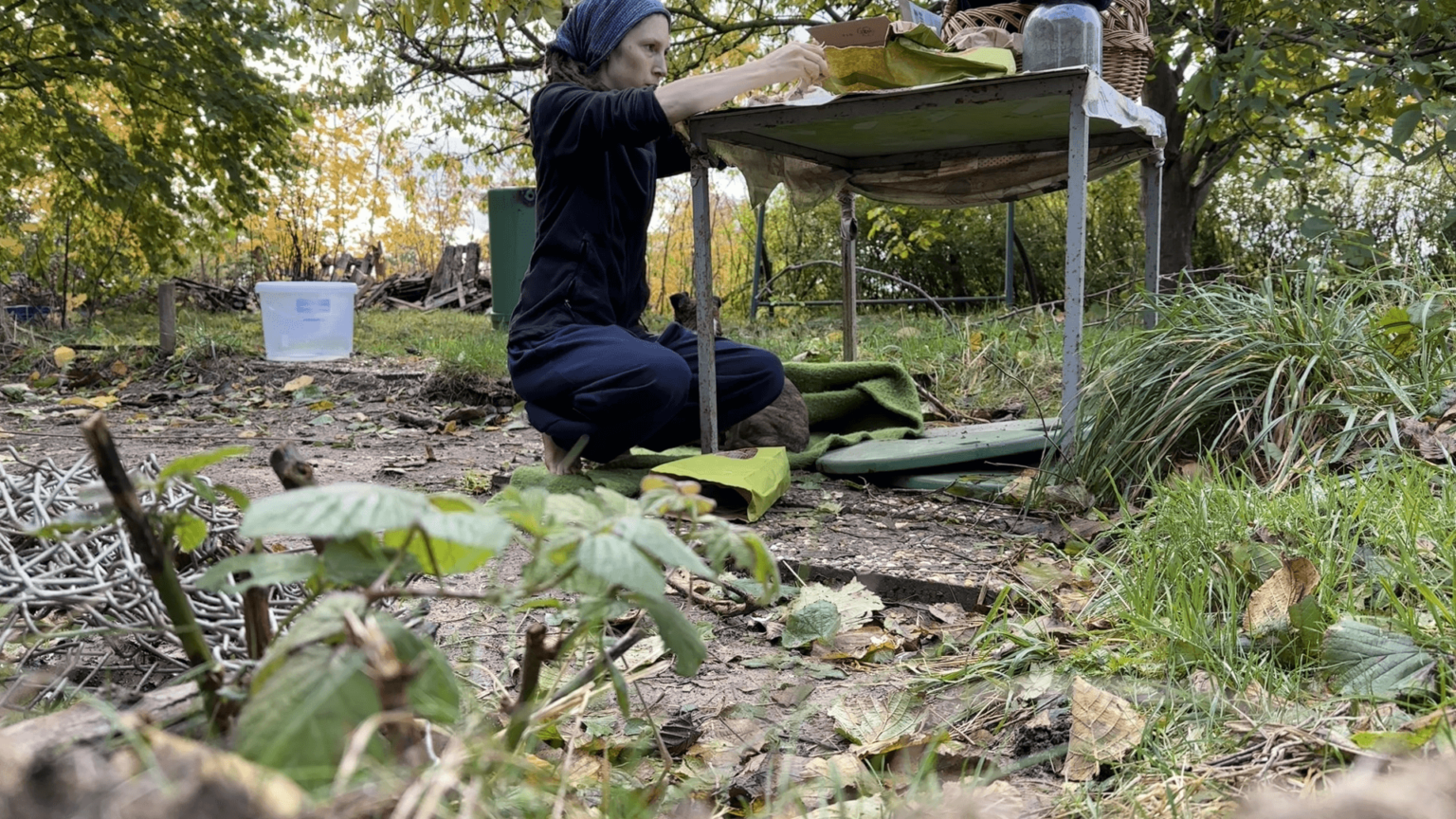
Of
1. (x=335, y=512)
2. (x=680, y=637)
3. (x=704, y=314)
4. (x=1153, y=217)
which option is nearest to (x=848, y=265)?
(x=1153, y=217)

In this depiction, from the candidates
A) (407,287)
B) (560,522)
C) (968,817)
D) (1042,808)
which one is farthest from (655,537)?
(407,287)

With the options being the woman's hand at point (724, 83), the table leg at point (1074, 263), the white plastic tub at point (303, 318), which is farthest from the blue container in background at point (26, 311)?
the table leg at point (1074, 263)

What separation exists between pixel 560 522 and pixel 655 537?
71 millimetres

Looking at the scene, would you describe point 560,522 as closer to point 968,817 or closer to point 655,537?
point 655,537

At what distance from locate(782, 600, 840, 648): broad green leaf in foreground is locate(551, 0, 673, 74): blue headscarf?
1724 millimetres

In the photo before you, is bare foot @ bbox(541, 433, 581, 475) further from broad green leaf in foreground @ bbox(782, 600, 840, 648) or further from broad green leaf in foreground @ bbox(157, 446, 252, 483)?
broad green leaf in foreground @ bbox(157, 446, 252, 483)

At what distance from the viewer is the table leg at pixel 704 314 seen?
3.12 metres

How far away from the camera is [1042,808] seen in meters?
1.11

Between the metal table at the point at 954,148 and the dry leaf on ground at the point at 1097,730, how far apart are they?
5.22 ft

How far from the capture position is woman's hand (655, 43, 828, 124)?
8.89ft

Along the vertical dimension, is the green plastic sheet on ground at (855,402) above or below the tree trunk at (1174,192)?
below

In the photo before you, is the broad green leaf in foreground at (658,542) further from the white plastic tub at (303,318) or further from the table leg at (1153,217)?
the white plastic tub at (303,318)

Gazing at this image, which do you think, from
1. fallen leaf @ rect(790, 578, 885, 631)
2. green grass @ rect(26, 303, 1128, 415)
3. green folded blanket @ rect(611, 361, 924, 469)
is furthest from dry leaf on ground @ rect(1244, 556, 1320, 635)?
green folded blanket @ rect(611, 361, 924, 469)

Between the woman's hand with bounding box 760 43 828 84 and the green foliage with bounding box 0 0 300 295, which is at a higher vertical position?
the green foliage with bounding box 0 0 300 295
